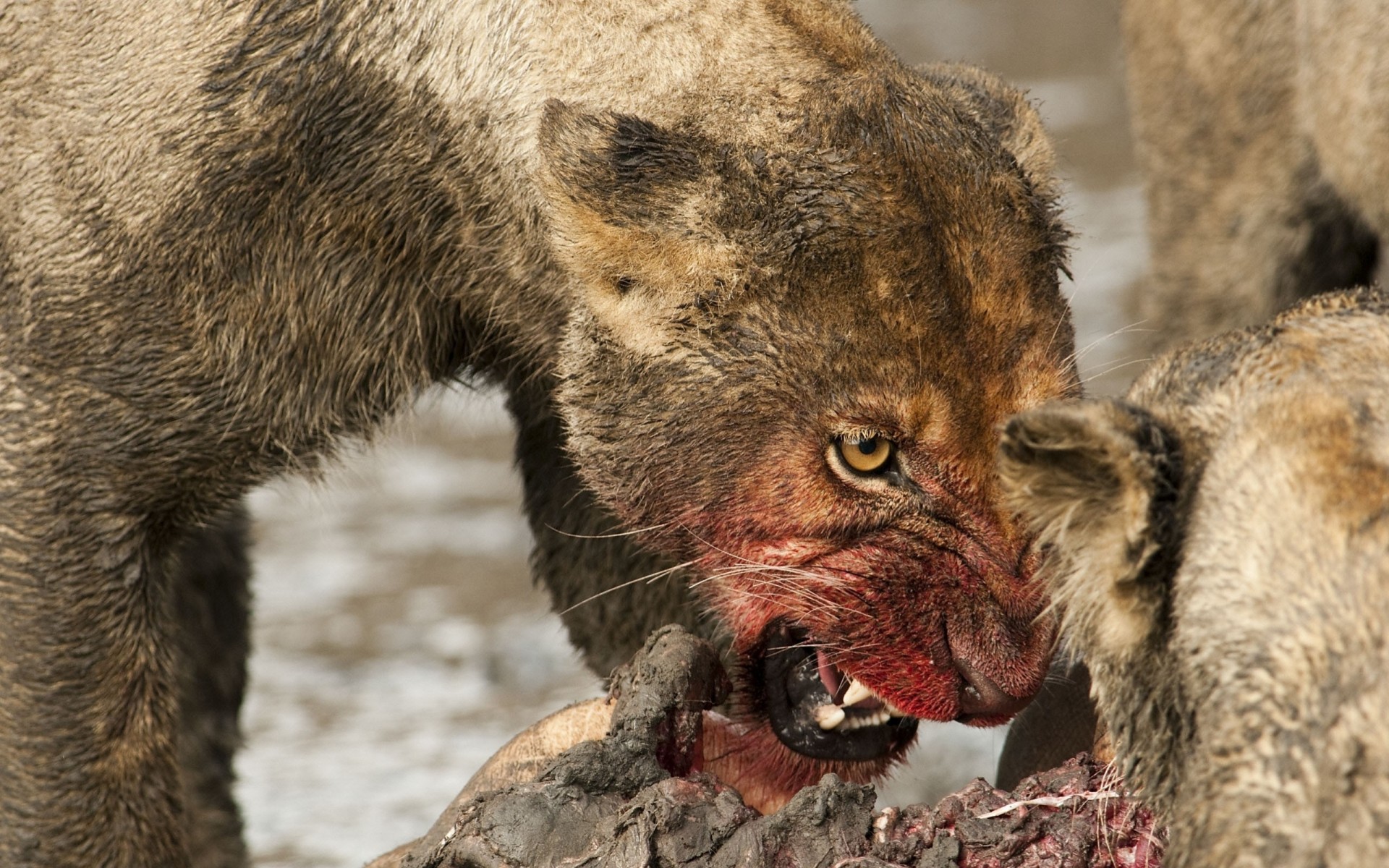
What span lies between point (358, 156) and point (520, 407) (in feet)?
3.52

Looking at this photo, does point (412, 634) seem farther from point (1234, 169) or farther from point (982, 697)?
point (982, 697)

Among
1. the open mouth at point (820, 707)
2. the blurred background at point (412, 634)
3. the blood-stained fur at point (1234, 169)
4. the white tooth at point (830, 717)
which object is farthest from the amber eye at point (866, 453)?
the blood-stained fur at point (1234, 169)

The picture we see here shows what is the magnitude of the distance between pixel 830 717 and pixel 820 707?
37mm

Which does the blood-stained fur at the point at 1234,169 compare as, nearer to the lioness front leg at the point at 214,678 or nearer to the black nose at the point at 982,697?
the black nose at the point at 982,697

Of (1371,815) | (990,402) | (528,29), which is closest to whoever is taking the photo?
(1371,815)

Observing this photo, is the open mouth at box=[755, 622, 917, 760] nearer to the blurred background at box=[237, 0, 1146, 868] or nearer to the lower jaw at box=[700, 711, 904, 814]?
the lower jaw at box=[700, 711, 904, 814]

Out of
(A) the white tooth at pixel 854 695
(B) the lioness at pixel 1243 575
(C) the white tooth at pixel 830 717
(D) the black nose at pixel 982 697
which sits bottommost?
(B) the lioness at pixel 1243 575

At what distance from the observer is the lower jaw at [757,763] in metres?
3.31

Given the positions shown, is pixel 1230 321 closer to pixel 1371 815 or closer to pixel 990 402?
pixel 990 402

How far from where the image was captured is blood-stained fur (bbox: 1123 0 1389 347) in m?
6.36

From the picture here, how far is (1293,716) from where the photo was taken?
2117 millimetres

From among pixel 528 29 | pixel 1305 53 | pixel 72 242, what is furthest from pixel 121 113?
Result: pixel 1305 53

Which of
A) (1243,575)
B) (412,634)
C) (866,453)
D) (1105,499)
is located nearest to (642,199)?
(866,453)

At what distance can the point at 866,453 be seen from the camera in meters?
3.48
